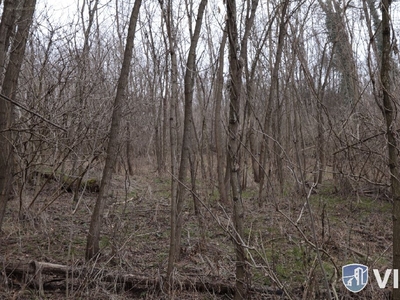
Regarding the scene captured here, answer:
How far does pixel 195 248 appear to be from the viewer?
475 centimetres

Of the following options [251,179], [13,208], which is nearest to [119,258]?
[13,208]

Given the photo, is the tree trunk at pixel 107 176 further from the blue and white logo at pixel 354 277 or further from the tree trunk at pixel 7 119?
the blue and white logo at pixel 354 277

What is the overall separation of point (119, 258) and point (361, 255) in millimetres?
2929

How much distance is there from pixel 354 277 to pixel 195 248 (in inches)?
80.6

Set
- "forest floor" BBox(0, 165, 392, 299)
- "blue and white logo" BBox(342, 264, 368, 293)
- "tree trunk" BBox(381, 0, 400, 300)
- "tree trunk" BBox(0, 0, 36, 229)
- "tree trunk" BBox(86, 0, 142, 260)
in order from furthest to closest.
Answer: "tree trunk" BBox(86, 0, 142, 260), "tree trunk" BBox(0, 0, 36, 229), "forest floor" BBox(0, 165, 392, 299), "blue and white logo" BBox(342, 264, 368, 293), "tree trunk" BBox(381, 0, 400, 300)

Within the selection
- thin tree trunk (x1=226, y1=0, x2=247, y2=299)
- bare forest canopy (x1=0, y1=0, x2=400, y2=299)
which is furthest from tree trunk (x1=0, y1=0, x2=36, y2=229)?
thin tree trunk (x1=226, y1=0, x2=247, y2=299)

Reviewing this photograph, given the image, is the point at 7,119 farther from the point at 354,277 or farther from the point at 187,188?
the point at 354,277

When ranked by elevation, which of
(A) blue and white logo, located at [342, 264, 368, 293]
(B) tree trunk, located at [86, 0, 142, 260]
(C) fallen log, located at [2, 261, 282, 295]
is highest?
(B) tree trunk, located at [86, 0, 142, 260]

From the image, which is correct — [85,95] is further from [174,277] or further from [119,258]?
[174,277]

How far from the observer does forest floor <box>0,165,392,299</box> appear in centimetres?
338

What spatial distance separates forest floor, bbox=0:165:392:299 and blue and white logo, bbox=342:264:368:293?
0.29ft

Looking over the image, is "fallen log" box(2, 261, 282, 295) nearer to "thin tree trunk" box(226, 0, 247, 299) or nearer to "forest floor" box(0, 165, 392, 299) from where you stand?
"forest floor" box(0, 165, 392, 299)

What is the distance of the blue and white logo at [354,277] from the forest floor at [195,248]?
0.09 m

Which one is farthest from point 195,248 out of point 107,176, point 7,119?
point 7,119
